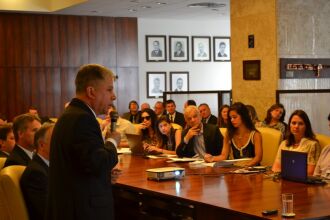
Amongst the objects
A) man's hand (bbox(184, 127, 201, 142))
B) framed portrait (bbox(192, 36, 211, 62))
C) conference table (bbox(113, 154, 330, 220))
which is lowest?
conference table (bbox(113, 154, 330, 220))

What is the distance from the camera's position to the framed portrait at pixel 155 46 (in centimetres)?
1527

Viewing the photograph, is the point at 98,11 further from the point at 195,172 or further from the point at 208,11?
the point at 195,172

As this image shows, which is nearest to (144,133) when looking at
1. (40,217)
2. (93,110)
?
(40,217)

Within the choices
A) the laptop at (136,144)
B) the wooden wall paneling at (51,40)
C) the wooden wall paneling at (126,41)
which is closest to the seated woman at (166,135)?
the laptop at (136,144)

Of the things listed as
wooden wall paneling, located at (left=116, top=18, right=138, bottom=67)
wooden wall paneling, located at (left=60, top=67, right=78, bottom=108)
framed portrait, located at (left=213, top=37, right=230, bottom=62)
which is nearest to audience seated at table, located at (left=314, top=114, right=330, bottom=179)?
wooden wall paneling, located at (left=60, top=67, right=78, bottom=108)

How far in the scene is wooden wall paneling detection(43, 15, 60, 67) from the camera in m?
14.2

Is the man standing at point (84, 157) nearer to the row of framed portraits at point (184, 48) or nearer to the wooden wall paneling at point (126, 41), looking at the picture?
the wooden wall paneling at point (126, 41)

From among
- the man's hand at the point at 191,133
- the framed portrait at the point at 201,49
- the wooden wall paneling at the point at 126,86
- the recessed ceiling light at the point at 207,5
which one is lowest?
the man's hand at the point at 191,133

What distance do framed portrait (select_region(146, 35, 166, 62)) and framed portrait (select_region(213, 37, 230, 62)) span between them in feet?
5.23

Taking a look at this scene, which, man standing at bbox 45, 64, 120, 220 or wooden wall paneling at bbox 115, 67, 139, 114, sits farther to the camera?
wooden wall paneling at bbox 115, 67, 139, 114

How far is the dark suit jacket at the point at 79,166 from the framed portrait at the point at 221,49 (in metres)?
13.1

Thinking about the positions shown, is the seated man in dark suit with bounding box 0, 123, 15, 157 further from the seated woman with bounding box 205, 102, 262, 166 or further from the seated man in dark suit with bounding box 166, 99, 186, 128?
the seated man in dark suit with bounding box 166, 99, 186, 128

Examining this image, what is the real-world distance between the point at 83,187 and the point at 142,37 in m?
12.3

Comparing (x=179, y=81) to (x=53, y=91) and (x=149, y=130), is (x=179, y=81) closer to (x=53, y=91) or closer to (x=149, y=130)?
(x=53, y=91)
